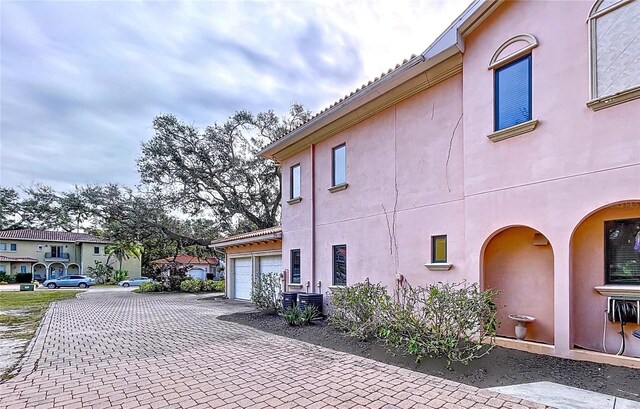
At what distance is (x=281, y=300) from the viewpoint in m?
11.7

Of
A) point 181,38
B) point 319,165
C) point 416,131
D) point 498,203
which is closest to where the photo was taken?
point 498,203

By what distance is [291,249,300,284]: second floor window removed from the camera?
41.0 feet

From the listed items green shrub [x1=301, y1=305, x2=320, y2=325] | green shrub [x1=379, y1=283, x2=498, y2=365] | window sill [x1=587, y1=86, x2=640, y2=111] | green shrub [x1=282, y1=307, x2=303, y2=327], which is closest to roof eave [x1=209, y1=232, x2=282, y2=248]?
green shrub [x1=301, y1=305, x2=320, y2=325]

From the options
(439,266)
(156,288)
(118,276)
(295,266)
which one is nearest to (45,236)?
(118,276)

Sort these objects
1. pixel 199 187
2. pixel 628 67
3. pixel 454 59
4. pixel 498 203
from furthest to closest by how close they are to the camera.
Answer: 1. pixel 199 187
2. pixel 454 59
3. pixel 498 203
4. pixel 628 67

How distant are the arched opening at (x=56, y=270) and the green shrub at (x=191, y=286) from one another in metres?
34.9

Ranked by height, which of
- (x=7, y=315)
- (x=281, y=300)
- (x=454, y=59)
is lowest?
(x=7, y=315)

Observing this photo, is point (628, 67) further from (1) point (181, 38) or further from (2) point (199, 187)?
(2) point (199, 187)

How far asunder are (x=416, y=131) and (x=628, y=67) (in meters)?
3.91

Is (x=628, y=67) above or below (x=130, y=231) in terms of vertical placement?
above

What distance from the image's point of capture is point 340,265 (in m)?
10.5

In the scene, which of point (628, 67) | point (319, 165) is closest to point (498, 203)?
point (628, 67)

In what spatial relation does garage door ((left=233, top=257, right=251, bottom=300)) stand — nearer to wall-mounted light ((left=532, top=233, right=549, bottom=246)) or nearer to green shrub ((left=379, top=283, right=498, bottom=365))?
green shrub ((left=379, top=283, right=498, bottom=365))

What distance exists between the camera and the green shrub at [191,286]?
2427cm
